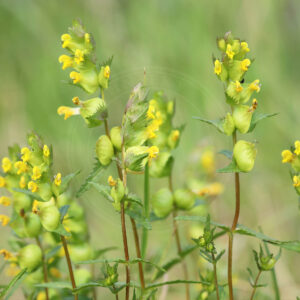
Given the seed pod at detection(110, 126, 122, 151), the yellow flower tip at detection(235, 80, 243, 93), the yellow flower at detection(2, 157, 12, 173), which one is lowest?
the seed pod at detection(110, 126, 122, 151)

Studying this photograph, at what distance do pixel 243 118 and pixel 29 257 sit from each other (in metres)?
0.65

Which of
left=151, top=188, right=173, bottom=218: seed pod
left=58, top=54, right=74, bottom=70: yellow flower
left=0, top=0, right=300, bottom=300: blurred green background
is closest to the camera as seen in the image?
left=58, top=54, right=74, bottom=70: yellow flower

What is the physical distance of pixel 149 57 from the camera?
327cm

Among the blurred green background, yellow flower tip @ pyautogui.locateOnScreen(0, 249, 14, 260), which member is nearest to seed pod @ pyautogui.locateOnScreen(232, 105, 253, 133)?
yellow flower tip @ pyautogui.locateOnScreen(0, 249, 14, 260)

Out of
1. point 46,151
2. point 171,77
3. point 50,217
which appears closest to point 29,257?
point 50,217

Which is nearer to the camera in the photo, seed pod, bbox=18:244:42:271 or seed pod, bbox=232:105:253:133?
seed pod, bbox=232:105:253:133

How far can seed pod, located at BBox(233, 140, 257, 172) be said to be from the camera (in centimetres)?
101

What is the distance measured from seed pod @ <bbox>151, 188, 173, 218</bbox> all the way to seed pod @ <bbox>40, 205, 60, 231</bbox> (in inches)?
12.8

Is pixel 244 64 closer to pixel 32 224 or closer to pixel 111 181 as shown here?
pixel 111 181

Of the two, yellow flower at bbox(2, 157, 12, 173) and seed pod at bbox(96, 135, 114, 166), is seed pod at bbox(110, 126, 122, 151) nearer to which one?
seed pod at bbox(96, 135, 114, 166)

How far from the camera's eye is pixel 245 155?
1.01 m

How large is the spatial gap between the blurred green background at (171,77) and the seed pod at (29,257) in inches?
39.3

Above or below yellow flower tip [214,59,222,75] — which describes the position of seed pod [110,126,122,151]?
below

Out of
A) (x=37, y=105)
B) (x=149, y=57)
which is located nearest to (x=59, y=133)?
(x=37, y=105)
